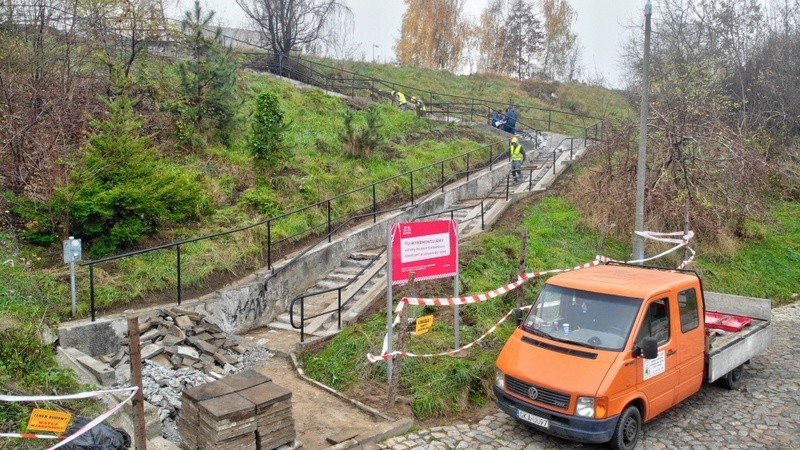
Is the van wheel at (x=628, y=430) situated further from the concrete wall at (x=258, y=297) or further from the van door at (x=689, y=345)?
the concrete wall at (x=258, y=297)

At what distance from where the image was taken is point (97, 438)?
5.92 meters

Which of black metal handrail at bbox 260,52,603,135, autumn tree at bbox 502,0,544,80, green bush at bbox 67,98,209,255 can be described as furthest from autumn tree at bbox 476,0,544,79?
green bush at bbox 67,98,209,255

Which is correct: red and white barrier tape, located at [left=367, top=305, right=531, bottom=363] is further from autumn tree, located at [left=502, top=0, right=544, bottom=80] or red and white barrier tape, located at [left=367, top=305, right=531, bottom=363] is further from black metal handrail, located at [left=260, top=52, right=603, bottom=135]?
autumn tree, located at [left=502, top=0, right=544, bottom=80]

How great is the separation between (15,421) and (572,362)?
20.2 ft

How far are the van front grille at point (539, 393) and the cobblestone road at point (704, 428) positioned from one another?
70 centimetres

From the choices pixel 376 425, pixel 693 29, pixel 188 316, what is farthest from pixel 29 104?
pixel 693 29

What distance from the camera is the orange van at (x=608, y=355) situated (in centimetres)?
684

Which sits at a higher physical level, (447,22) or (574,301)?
(447,22)

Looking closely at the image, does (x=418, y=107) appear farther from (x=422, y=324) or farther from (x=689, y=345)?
(x=689, y=345)

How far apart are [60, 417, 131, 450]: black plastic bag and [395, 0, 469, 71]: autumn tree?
53.8m

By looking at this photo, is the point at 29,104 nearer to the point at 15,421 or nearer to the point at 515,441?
the point at 15,421

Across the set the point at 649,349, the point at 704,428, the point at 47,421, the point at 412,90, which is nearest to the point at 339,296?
the point at 649,349

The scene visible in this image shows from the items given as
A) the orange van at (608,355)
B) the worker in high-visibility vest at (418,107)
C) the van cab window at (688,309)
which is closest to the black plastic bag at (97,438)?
the orange van at (608,355)

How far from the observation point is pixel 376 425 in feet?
24.8
